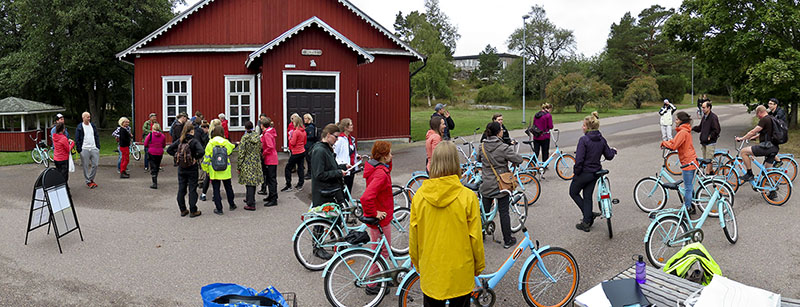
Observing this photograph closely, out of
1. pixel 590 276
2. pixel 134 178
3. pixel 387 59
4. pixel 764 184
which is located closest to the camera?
pixel 590 276

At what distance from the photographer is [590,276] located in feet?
21.3

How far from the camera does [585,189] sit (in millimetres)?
8133

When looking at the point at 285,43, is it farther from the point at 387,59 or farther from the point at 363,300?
the point at 363,300

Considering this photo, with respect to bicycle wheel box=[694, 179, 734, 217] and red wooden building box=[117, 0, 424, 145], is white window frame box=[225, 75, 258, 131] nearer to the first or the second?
red wooden building box=[117, 0, 424, 145]

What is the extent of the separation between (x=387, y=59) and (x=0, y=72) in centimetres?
2046

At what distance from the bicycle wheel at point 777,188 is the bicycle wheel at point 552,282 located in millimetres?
6317

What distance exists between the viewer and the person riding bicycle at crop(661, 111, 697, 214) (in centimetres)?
873

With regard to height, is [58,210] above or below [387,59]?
below

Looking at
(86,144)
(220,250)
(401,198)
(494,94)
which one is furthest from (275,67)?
(494,94)

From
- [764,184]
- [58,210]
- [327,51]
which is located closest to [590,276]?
[764,184]

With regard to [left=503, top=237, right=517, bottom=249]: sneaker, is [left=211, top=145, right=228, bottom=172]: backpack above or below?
above

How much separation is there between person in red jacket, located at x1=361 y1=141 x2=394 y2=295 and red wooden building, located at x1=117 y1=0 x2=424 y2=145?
12.9 m

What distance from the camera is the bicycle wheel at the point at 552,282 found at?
543 centimetres

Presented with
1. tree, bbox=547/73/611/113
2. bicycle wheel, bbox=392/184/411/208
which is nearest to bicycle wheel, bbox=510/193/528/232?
bicycle wheel, bbox=392/184/411/208
